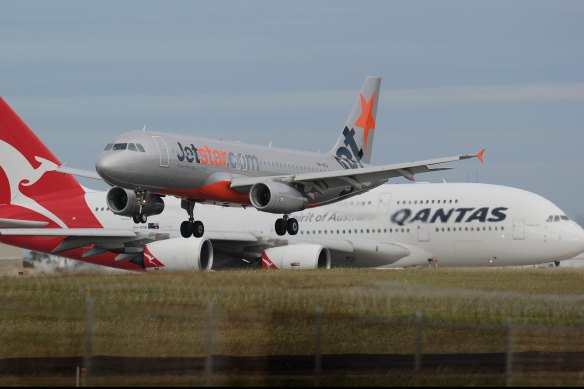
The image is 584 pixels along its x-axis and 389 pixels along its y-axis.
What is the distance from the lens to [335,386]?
1711 cm

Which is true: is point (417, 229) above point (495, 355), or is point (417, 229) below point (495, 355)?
above

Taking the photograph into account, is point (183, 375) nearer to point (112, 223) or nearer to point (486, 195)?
point (486, 195)

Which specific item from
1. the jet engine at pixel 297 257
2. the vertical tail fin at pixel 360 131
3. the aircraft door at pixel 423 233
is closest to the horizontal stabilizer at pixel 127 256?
the jet engine at pixel 297 257

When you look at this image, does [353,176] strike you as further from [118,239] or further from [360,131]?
[118,239]

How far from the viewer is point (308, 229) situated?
6538 centimetres

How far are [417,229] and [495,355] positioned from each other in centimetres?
4042

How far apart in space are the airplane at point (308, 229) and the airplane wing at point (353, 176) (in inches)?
290

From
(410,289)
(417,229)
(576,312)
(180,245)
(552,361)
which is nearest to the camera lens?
(552,361)

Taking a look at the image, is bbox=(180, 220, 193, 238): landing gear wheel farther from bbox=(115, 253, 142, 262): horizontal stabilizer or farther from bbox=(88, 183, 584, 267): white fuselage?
bbox=(88, 183, 584, 267): white fuselage

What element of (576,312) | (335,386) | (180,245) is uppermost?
(180,245)

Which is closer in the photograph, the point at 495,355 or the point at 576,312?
the point at 495,355

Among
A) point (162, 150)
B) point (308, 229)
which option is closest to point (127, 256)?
point (308, 229)

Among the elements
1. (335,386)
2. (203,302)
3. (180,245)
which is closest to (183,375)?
(335,386)

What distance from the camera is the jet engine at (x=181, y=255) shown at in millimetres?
56750
